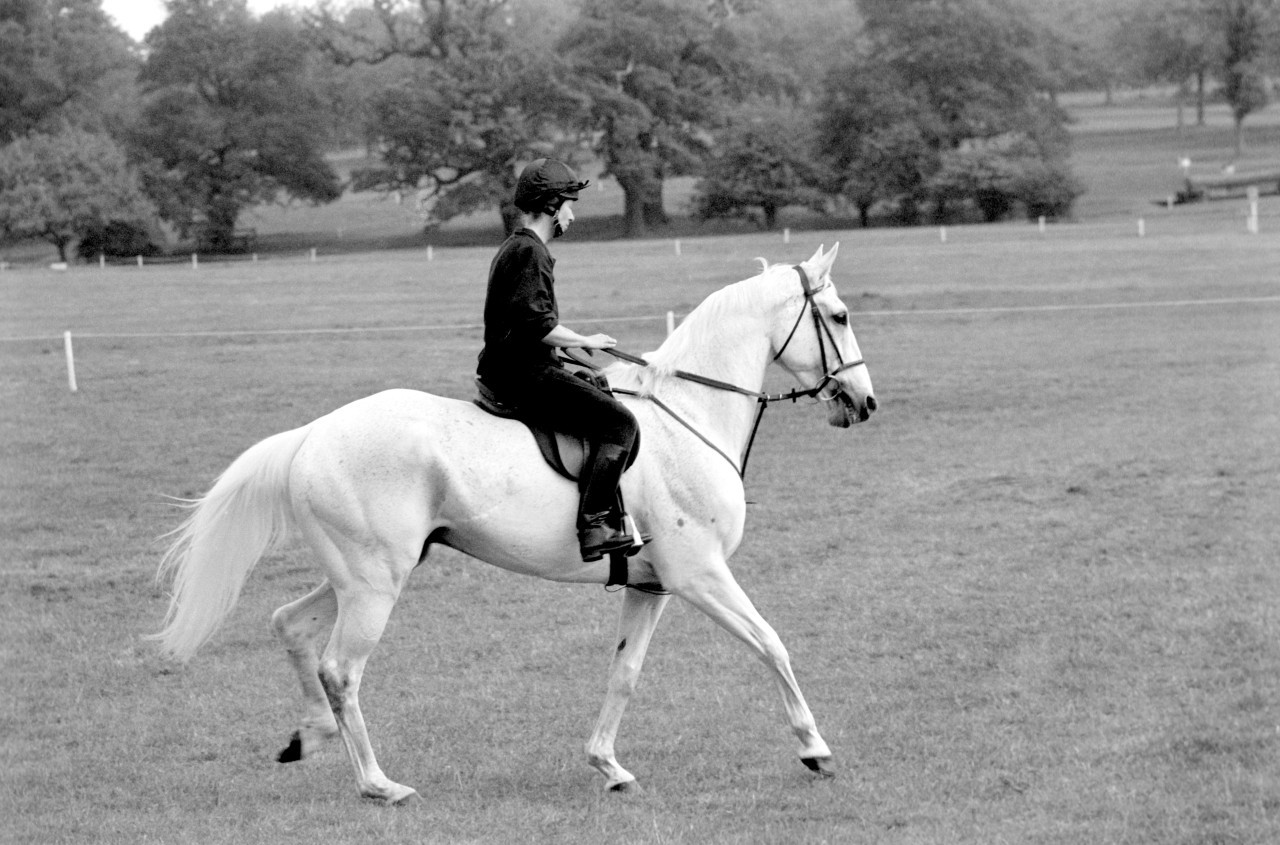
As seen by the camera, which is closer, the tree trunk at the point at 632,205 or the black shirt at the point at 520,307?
the black shirt at the point at 520,307

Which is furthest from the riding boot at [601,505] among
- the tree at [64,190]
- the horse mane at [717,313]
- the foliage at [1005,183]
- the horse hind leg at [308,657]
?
the tree at [64,190]

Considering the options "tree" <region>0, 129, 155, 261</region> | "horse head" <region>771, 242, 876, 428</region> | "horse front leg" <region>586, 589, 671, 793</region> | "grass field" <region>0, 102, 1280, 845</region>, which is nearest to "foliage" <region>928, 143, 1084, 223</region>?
"tree" <region>0, 129, 155, 261</region>

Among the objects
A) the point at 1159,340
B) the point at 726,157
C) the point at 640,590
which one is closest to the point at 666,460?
the point at 640,590

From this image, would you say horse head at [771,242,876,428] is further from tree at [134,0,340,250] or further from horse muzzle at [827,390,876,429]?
tree at [134,0,340,250]

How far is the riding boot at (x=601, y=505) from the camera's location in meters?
8.10

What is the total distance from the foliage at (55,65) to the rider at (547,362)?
94006 millimetres

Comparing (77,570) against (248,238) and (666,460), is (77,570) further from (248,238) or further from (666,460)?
(248,238)

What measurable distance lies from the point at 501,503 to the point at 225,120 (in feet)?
303

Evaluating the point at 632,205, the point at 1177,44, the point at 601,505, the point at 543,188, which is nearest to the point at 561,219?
the point at 543,188

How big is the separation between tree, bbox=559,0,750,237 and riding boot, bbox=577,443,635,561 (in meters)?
81.4

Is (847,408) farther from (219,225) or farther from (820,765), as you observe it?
(219,225)

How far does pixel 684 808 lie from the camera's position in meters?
7.98

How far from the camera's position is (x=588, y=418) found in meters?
8.13

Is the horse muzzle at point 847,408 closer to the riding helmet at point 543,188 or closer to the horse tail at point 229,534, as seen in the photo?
the riding helmet at point 543,188
